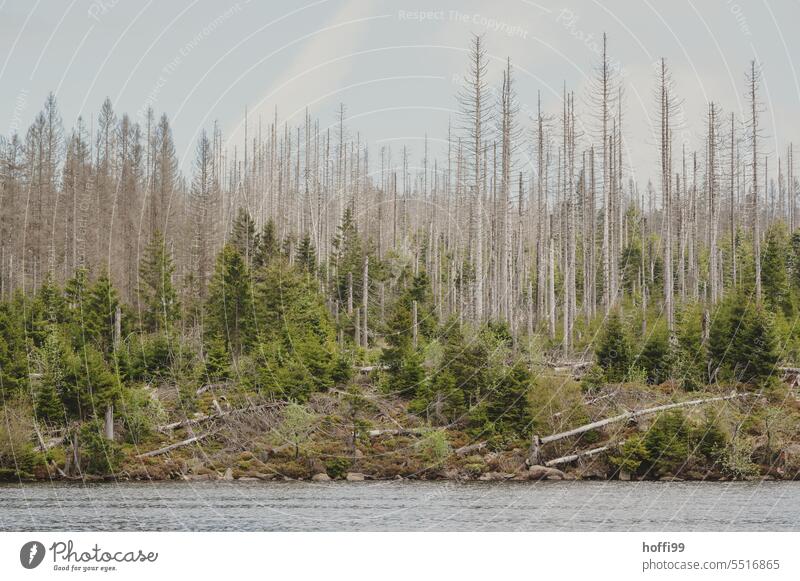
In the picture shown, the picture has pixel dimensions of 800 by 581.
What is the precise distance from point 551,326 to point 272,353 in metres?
18.9

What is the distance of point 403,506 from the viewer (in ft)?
123

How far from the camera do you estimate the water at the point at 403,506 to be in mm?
33375

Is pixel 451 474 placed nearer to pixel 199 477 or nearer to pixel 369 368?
pixel 199 477

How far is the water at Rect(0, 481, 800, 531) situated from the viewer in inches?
1314

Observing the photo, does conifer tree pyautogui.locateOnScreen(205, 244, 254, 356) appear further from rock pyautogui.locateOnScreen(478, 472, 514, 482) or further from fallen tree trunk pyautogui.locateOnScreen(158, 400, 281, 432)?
rock pyautogui.locateOnScreen(478, 472, 514, 482)

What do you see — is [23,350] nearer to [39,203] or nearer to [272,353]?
[272,353]

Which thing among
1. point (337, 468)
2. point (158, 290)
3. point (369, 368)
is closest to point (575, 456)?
point (337, 468)

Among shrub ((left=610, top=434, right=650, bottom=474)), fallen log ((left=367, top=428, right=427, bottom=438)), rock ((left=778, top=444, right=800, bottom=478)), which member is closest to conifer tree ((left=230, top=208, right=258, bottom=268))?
fallen log ((left=367, top=428, right=427, bottom=438))

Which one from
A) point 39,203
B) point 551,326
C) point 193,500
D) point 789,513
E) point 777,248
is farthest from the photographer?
point 39,203

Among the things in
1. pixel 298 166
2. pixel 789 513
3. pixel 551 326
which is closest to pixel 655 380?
pixel 551 326

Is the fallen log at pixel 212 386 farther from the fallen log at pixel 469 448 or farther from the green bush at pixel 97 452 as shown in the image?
the fallen log at pixel 469 448

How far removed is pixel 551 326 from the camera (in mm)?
63406

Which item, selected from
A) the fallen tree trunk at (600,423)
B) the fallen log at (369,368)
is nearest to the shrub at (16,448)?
the fallen log at (369,368)
